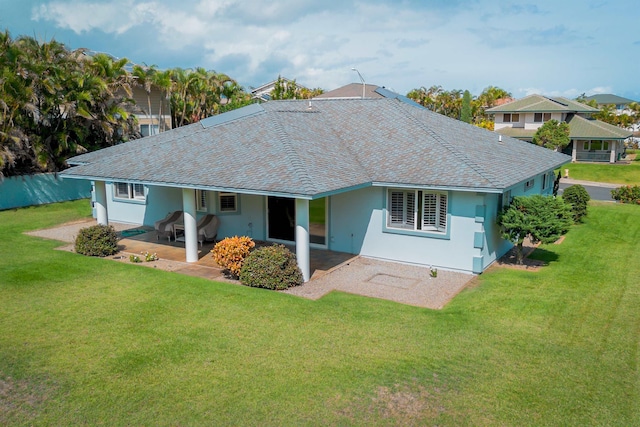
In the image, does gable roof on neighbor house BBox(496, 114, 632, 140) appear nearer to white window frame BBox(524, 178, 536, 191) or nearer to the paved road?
the paved road

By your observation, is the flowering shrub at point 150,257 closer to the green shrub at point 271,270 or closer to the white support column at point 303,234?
the green shrub at point 271,270

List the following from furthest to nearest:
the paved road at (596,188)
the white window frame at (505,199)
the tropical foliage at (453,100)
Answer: the tropical foliage at (453,100) < the paved road at (596,188) < the white window frame at (505,199)

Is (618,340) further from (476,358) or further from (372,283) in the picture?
(372,283)

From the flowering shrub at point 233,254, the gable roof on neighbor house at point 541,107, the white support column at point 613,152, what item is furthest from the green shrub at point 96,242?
the white support column at point 613,152

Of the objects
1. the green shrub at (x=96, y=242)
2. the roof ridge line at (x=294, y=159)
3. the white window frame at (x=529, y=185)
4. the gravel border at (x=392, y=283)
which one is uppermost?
the roof ridge line at (x=294, y=159)

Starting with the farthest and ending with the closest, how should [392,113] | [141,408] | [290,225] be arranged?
1. [392,113]
2. [290,225]
3. [141,408]

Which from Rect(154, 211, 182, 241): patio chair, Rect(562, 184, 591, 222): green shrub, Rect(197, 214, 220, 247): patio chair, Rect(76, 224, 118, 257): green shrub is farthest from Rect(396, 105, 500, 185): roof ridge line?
Rect(76, 224, 118, 257): green shrub

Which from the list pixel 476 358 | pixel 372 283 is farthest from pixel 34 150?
pixel 476 358
